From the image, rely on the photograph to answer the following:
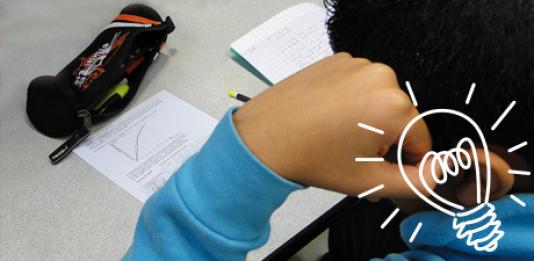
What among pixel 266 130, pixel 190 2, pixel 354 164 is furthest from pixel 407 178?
pixel 190 2

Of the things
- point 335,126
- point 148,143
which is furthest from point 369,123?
point 148,143

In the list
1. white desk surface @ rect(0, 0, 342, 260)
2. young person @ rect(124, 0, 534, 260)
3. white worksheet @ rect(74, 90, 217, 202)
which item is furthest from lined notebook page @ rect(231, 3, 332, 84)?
young person @ rect(124, 0, 534, 260)

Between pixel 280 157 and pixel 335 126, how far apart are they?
0.07 meters

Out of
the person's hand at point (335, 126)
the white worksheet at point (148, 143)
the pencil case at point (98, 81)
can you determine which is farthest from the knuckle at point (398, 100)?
the pencil case at point (98, 81)

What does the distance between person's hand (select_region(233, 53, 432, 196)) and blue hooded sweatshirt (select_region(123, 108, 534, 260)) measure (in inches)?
0.9

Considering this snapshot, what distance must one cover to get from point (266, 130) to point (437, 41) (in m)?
0.20

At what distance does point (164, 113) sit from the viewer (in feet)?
3.36

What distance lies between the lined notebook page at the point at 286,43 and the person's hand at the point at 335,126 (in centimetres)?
53

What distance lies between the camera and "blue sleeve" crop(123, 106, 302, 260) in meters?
0.55

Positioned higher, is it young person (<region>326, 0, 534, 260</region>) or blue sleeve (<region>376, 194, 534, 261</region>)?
young person (<region>326, 0, 534, 260</region>)

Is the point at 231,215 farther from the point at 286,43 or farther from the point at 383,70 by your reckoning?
the point at 286,43

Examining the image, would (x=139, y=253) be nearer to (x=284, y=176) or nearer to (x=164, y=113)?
(x=284, y=176)

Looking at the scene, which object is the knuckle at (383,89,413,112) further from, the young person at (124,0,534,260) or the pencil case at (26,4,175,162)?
the pencil case at (26,4,175,162)

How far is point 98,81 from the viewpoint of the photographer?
0.99m
